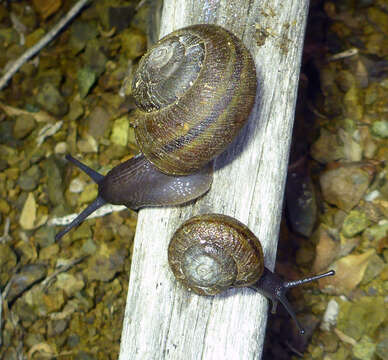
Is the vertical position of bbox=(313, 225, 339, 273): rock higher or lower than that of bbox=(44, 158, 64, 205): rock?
lower

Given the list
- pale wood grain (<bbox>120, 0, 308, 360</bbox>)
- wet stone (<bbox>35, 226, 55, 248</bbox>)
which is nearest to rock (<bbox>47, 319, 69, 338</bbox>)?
wet stone (<bbox>35, 226, 55, 248</bbox>)

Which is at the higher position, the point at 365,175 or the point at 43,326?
the point at 365,175

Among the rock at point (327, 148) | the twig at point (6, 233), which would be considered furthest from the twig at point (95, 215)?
the rock at point (327, 148)

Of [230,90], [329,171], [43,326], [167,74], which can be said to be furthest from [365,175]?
[43,326]

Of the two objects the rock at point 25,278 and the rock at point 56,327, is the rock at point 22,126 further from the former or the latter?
the rock at point 56,327

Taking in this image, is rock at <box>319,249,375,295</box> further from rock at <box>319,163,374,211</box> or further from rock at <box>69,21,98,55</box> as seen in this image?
rock at <box>69,21,98,55</box>

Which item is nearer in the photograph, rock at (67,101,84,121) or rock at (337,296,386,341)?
rock at (337,296,386,341)

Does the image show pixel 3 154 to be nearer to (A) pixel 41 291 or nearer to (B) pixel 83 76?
(B) pixel 83 76
